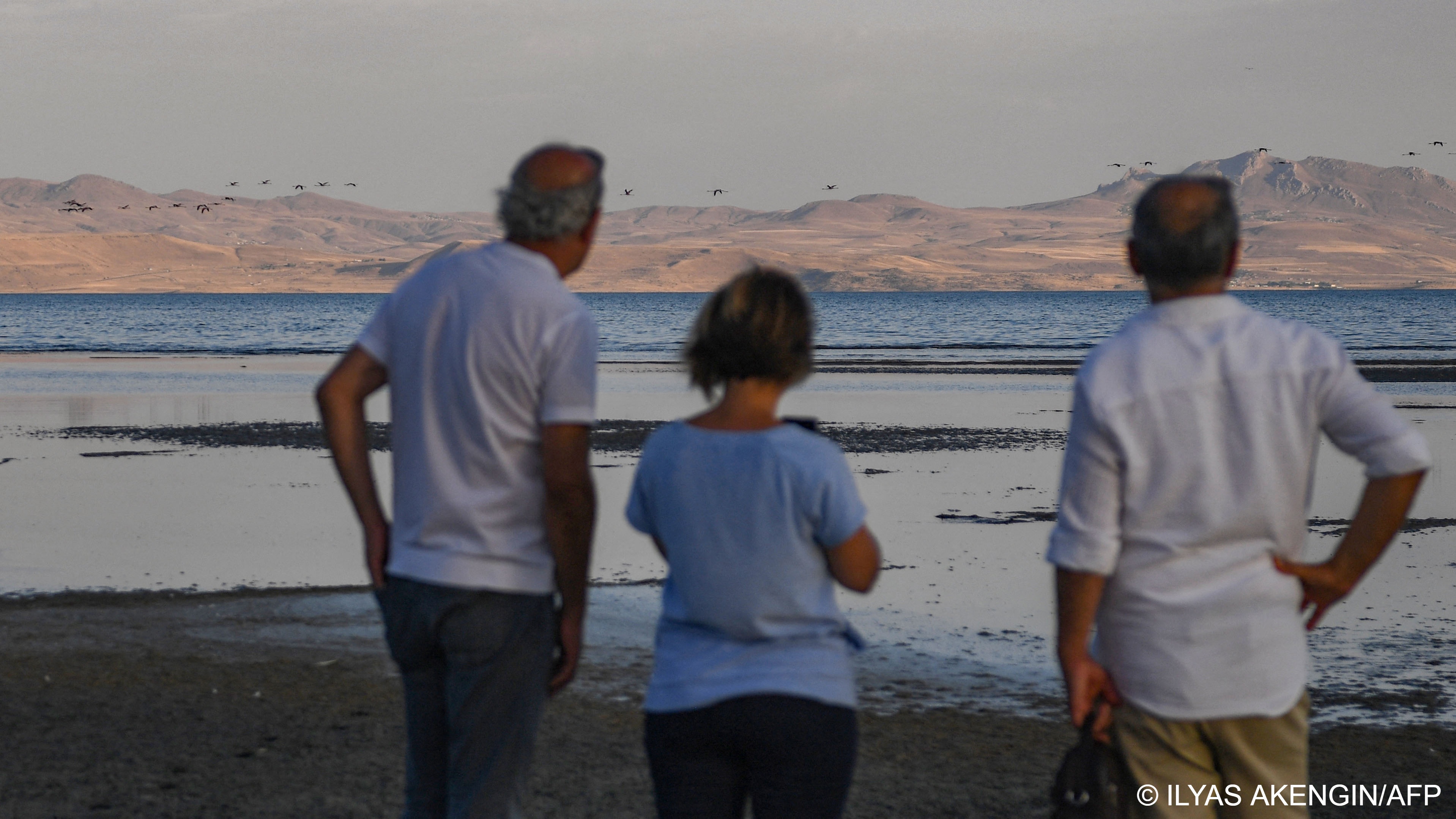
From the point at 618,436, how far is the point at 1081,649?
15535 mm

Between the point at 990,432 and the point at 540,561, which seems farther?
the point at 990,432

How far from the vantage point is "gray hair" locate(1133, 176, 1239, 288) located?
2.54 meters

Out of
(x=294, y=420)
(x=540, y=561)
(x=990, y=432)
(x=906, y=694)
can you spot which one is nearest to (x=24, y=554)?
(x=906, y=694)

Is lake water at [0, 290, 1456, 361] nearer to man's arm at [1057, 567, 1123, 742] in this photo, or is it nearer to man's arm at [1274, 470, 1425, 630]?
man's arm at [1057, 567, 1123, 742]

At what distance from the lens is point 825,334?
208 ft

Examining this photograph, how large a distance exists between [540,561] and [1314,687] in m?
4.64

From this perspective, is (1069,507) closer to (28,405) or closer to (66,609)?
(66,609)

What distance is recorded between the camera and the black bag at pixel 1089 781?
8.76ft

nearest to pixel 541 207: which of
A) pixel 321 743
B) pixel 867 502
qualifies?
pixel 321 743

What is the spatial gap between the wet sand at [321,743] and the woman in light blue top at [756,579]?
6.81 feet

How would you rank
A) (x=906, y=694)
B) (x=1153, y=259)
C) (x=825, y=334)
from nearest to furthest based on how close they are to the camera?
(x=1153, y=259) < (x=906, y=694) < (x=825, y=334)

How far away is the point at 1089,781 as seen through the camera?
2.67m

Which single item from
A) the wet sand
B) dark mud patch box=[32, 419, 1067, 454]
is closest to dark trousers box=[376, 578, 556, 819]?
the wet sand

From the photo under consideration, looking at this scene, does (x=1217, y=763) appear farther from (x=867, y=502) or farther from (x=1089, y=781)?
(x=867, y=502)
